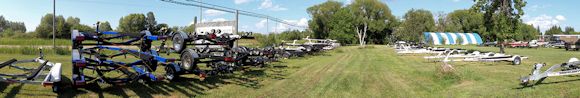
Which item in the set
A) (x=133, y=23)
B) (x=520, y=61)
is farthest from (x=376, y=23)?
(x=520, y=61)

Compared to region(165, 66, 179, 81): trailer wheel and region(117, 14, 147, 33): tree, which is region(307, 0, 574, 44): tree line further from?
region(165, 66, 179, 81): trailer wheel

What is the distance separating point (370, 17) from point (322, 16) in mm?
8968

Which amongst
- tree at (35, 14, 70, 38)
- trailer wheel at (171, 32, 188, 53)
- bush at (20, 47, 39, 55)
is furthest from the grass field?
tree at (35, 14, 70, 38)

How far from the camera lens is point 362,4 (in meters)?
76.2

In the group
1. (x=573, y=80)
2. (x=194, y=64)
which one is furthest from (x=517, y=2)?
(x=194, y=64)

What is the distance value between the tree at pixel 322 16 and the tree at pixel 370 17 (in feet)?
11.7

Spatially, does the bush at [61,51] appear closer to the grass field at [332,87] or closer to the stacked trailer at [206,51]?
the grass field at [332,87]

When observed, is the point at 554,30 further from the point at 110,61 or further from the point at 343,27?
the point at 110,61

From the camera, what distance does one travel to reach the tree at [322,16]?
7852 centimetres

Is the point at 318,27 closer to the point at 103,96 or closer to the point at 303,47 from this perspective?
the point at 303,47

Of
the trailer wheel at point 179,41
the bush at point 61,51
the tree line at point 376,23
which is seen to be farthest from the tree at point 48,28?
the trailer wheel at point 179,41

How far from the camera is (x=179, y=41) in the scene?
34.6 feet

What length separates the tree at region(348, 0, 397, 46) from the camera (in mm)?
74938

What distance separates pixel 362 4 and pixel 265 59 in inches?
2374
